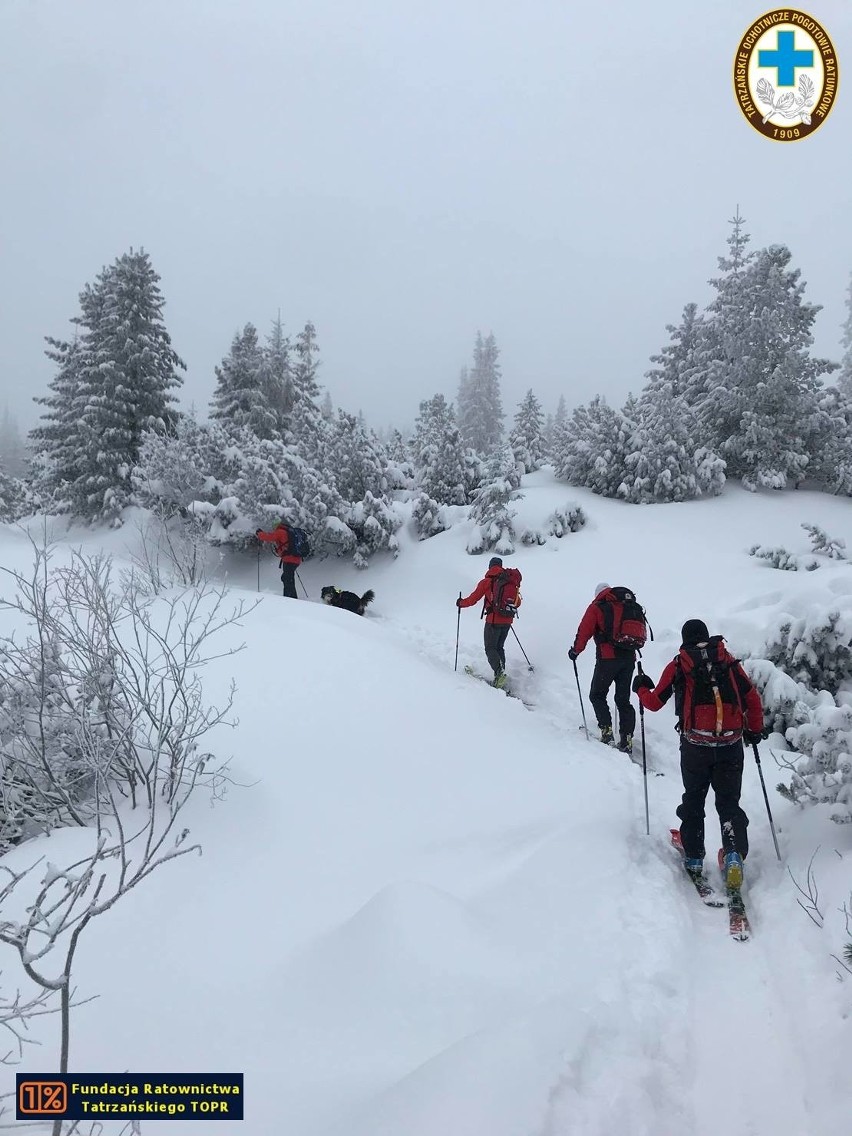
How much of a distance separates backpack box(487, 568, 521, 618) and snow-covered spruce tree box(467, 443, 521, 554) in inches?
178

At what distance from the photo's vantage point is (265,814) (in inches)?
178

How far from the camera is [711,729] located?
457cm

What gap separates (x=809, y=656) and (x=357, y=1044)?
6745 mm

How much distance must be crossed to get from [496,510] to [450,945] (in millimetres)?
11410

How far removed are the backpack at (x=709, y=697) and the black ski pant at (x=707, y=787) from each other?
0.34 ft

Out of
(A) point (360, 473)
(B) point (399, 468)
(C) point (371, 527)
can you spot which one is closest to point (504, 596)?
(C) point (371, 527)

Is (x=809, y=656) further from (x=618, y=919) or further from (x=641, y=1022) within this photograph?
(x=641, y=1022)

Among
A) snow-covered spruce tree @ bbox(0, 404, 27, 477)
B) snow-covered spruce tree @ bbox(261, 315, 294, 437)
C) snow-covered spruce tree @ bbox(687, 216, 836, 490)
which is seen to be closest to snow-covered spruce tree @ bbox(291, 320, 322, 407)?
snow-covered spruce tree @ bbox(261, 315, 294, 437)

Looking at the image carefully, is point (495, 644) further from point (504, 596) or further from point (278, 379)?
point (278, 379)

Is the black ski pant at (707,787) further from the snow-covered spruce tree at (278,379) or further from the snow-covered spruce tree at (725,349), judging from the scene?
the snow-covered spruce tree at (278,379)

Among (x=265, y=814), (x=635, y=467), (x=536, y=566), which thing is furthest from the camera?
(x=635, y=467)

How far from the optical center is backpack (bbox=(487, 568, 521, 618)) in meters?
9.11

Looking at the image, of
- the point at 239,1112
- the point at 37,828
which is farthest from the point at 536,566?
the point at 239,1112

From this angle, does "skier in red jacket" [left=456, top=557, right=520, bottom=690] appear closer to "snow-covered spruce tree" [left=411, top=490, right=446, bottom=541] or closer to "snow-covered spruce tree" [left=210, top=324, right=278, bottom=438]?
"snow-covered spruce tree" [left=411, top=490, right=446, bottom=541]
